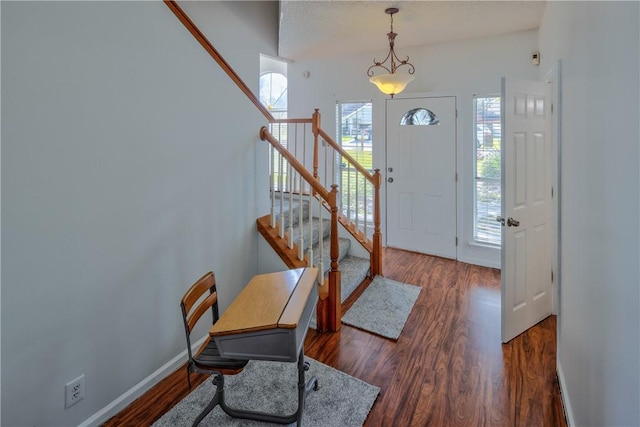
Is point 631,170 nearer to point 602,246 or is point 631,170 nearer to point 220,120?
point 602,246

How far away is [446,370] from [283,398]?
1046 millimetres

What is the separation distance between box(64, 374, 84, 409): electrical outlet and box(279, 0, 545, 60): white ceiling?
3.02 meters

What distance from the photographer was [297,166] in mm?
2629

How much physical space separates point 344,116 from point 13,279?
4113 millimetres

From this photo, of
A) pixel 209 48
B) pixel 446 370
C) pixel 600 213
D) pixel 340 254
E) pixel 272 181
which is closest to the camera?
pixel 600 213

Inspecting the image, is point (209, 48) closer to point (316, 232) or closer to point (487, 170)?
point (316, 232)

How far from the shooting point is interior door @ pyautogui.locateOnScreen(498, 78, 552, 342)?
7.95 feet

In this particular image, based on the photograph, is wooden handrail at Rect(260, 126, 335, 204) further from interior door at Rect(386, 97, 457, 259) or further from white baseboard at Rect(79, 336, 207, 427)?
interior door at Rect(386, 97, 457, 259)

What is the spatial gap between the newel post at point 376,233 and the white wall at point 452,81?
112cm

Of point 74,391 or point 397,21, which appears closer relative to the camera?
point 74,391

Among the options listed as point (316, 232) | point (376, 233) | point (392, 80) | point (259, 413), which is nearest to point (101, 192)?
point (259, 413)

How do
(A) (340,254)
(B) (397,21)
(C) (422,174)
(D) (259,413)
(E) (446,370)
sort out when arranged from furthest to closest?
(C) (422,174) → (A) (340,254) → (B) (397,21) → (E) (446,370) → (D) (259,413)

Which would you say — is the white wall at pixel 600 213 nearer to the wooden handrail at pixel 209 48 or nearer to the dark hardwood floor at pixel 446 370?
the dark hardwood floor at pixel 446 370

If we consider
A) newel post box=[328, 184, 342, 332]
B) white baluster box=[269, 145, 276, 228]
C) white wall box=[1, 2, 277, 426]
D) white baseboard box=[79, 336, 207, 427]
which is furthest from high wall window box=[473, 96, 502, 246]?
white baseboard box=[79, 336, 207, 427]
